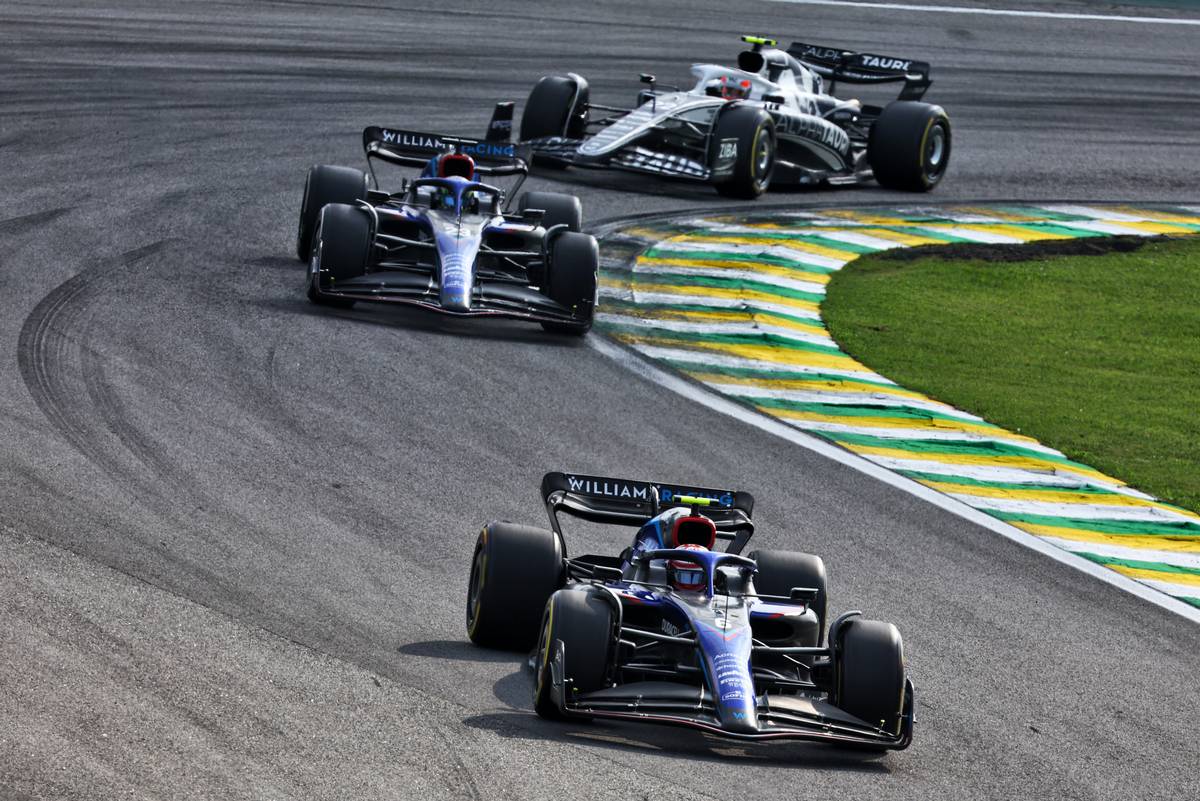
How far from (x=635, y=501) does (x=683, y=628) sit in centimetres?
135

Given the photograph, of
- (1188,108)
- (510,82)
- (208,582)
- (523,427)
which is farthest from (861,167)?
(208,582)

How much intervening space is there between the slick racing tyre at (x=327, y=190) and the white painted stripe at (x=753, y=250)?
4.14 meters

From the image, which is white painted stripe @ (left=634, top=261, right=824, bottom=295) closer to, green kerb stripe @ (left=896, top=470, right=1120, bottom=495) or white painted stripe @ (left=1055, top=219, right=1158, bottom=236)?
green kerb stripe @ (left=896, top=470, right=1120, bottom=495)

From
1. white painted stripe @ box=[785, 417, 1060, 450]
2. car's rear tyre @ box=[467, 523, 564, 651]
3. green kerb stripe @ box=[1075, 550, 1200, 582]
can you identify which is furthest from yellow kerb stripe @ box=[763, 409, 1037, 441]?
car's rear tyre @ box=[467, 523, 564, 651]

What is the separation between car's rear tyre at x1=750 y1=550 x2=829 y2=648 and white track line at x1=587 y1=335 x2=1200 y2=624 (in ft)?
9.69

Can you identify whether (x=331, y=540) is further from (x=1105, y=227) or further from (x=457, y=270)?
(x=1105, y=227)

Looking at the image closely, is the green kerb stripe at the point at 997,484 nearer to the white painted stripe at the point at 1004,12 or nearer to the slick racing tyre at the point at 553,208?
the slick racing tyre at the point at 553,208

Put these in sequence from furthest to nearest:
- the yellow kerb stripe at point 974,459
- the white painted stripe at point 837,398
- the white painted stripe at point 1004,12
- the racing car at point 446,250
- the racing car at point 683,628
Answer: the white painted stripe at point 1004,12 < the racing car at point 446,250 < the white painted stripe at point 837,398 < the yellow kerb stripe at point 974,459 < the racing car at point 683,628

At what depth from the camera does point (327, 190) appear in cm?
1744

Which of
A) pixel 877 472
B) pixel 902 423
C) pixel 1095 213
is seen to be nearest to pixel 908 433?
pixel 902 423

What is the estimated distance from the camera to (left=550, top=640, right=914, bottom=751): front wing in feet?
27.0

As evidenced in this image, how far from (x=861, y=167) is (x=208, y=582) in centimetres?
1701

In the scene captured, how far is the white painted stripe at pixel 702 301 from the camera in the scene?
18.4 meters

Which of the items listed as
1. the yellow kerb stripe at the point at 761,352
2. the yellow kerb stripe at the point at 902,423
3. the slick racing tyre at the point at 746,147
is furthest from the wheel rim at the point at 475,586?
the slick racing tyre at the point at 746,147
